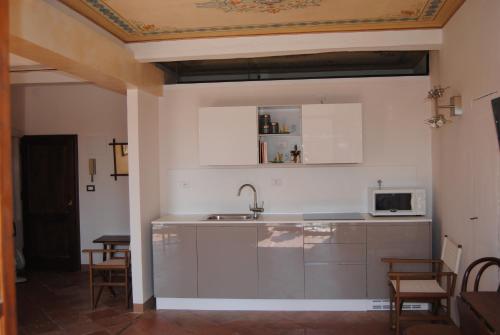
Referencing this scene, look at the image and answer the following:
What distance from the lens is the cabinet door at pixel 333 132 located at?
180 inches

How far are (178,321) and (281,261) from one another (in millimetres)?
1188

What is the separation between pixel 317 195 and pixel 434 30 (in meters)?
2.06

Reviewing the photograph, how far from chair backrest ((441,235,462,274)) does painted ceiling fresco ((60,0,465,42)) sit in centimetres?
193

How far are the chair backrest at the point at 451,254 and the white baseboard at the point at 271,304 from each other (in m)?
0.94

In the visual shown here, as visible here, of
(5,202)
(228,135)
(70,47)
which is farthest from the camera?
(228,135)

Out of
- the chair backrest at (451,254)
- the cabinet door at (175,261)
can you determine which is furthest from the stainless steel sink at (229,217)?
the chair backrest at (451,254)

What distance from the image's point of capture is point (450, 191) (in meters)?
3.97

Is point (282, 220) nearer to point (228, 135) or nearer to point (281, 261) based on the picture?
point (281, 261)

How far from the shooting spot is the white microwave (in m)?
4.44

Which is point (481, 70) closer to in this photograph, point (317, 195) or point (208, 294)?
point (317, 195)

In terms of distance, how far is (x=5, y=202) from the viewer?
231 centimetres

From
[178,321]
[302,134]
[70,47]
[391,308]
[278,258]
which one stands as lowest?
[178,321]

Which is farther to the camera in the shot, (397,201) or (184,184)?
(184,184)

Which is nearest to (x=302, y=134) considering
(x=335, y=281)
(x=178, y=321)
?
(x=335, y=281)
